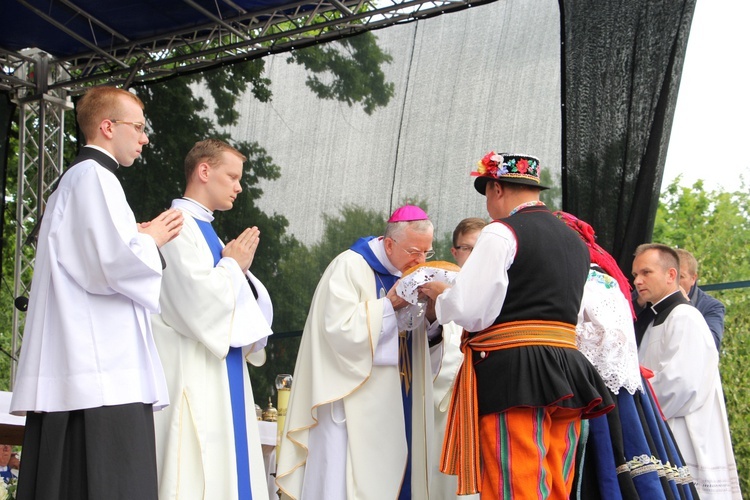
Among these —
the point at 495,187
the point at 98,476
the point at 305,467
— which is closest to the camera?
the point at 98,476

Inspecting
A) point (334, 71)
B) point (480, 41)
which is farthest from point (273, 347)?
point (480, 41)

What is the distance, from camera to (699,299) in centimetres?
618

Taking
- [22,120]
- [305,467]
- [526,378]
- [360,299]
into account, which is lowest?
[305,467]

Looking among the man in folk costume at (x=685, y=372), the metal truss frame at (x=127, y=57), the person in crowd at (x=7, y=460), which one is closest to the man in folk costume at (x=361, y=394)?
the man in folk costume at (x=685, y=372)

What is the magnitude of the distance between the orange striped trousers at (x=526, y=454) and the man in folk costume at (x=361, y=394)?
0.89m

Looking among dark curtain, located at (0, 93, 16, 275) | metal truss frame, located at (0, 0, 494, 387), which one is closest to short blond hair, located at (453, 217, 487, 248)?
metal truss frame, located at (0, 0, 494, 387)

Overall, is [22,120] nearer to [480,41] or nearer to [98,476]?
[480,41]

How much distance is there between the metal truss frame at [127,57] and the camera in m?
8.05

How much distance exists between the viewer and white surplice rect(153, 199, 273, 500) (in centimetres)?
388

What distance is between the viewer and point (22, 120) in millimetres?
9203

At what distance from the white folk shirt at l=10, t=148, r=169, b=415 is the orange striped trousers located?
136 centimetres

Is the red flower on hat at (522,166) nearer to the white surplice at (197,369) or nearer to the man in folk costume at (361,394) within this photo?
the man in folk costume at (361,394)

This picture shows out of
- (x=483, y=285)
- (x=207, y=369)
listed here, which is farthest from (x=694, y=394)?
(x=207, y=369)

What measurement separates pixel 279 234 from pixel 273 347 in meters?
1.07
